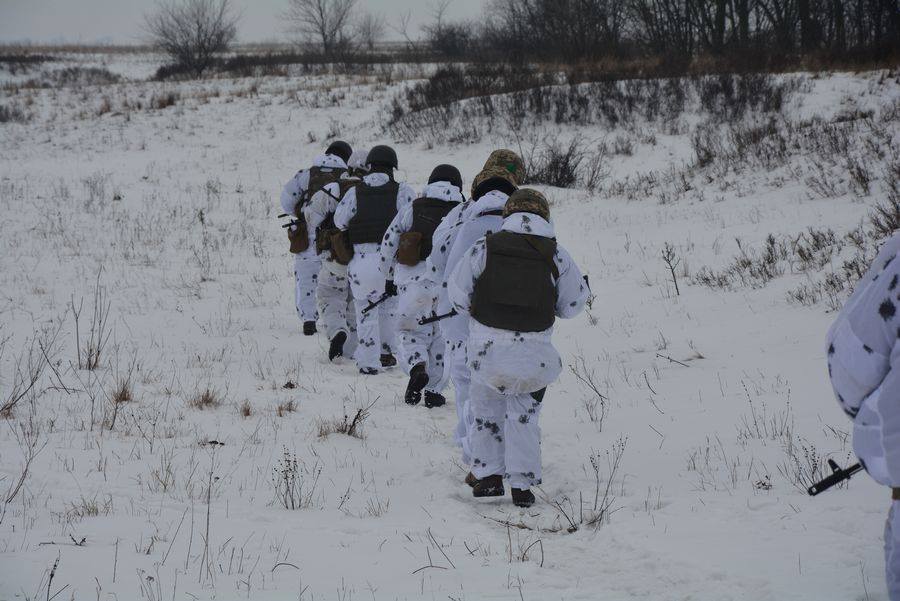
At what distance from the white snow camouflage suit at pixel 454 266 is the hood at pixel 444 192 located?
102cm

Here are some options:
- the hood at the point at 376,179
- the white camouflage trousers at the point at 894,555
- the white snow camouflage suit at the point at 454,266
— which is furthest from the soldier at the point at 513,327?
the hood at the point at 376,179

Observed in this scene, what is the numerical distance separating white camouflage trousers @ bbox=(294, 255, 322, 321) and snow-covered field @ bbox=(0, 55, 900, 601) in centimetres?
43

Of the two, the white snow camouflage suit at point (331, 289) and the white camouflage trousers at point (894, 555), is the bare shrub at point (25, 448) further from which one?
the white camouflage trousers at point (894, 555)

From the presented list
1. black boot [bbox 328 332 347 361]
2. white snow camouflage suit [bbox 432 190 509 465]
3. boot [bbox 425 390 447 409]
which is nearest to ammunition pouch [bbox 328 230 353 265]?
black boot [bbox 328 332 347 361]

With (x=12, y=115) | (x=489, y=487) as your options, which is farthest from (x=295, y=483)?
(x=12, y=115)

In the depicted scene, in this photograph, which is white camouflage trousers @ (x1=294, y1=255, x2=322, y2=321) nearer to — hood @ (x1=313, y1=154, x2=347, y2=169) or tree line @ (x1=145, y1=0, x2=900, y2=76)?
hood @ (x1=313, y1=154, x2=347, y2=169)

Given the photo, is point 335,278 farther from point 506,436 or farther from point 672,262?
point 672,262

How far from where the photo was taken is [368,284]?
23.5ft

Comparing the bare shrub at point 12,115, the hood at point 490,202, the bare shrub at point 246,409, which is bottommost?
the bare shrub at point 246,409

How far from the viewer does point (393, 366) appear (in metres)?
7.88

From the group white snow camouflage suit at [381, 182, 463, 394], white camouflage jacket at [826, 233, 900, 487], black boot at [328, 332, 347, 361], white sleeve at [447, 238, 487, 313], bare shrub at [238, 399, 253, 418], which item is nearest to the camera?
white camouflage jacket at [826, 233, 900, 487]

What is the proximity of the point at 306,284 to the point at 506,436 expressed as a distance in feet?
16.2

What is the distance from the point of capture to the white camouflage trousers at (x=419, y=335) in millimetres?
6379

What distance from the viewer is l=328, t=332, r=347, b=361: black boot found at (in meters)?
7.77
